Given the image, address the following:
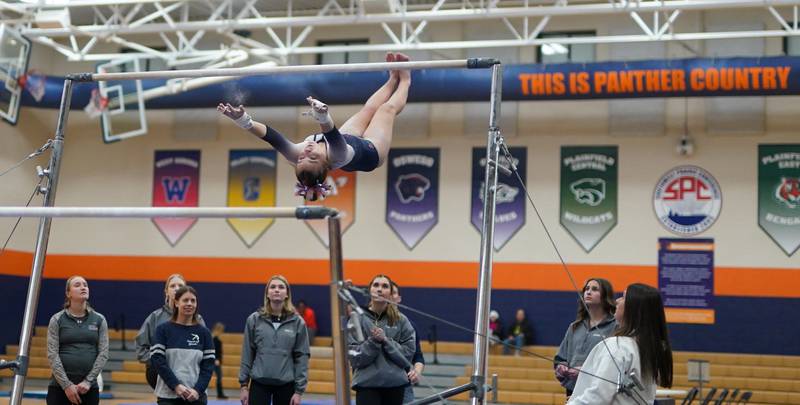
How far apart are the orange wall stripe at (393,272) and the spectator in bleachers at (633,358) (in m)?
12.7

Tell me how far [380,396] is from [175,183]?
13284mm

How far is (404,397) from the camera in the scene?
21.7 ft

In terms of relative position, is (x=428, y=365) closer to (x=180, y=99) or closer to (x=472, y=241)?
(x=472, y=241)

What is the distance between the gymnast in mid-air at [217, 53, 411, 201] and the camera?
5.31 m

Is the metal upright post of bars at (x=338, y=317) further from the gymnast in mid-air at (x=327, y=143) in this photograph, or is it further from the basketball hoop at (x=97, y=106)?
the basketball hoop at (x=97, y=106)

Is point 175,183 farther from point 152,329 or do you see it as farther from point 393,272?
point 152,329

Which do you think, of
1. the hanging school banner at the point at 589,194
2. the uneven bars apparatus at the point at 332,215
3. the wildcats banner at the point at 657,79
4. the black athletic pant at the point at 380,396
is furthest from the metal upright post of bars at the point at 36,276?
the hanging school banner at the point at 589,194

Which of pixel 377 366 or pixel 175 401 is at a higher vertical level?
pixel 377 366

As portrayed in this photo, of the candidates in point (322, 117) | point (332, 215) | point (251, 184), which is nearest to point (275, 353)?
point (322, 117)

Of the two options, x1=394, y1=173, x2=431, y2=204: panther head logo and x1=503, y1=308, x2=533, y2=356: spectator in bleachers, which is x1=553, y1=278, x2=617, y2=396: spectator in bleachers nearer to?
x1=503, y1=308, x2=533, y2=356: spectator in bleachers

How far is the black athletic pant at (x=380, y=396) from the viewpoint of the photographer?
6309 millimetres

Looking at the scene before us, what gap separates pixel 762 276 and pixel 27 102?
13.6 meters

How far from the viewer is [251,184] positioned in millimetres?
18469

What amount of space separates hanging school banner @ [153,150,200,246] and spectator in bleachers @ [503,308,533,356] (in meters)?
6.59
